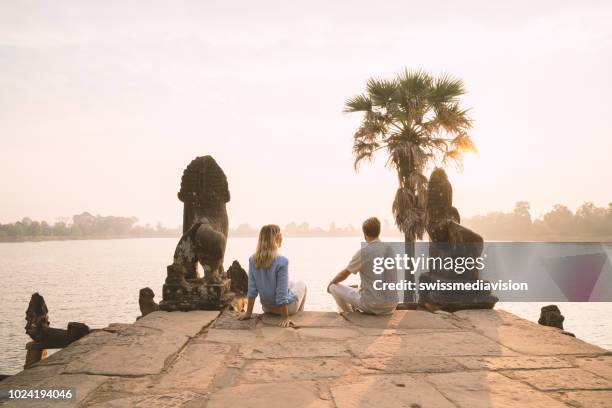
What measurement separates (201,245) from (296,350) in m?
2.46

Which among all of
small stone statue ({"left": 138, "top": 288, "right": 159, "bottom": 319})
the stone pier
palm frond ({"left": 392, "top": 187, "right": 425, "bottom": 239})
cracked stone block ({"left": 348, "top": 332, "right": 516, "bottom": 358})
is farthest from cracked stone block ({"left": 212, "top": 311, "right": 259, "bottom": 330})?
palm frond ({"left": 392, "top": 187, "right": 425, "bottom": 239})

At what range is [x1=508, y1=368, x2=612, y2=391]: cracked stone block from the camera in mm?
3090

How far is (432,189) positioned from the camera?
664 cm

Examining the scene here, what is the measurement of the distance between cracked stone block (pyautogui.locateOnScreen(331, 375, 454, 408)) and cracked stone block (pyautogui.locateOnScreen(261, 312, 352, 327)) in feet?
5.73

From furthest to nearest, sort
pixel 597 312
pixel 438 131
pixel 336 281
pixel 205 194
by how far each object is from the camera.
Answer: pixel 597 312
pixel 438 131
pixel 205 194
pixel 336 281

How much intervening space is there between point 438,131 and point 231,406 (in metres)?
14.4

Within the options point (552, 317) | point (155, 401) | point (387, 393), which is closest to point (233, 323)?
point (155, 401)

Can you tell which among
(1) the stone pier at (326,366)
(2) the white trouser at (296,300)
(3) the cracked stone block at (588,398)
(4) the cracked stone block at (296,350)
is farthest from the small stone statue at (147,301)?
(3) the cracked stone block at (588,398)

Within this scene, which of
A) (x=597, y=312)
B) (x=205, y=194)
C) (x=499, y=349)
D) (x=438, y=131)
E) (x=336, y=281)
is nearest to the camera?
(x=499, y=349)

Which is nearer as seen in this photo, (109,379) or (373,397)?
(373,397)

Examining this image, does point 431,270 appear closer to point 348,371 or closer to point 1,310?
point 348,371

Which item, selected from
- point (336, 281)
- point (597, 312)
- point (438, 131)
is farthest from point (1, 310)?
point (597, 312)

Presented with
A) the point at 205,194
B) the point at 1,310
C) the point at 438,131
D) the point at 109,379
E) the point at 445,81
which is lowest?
the point at 1,310

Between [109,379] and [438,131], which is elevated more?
[438,131]
